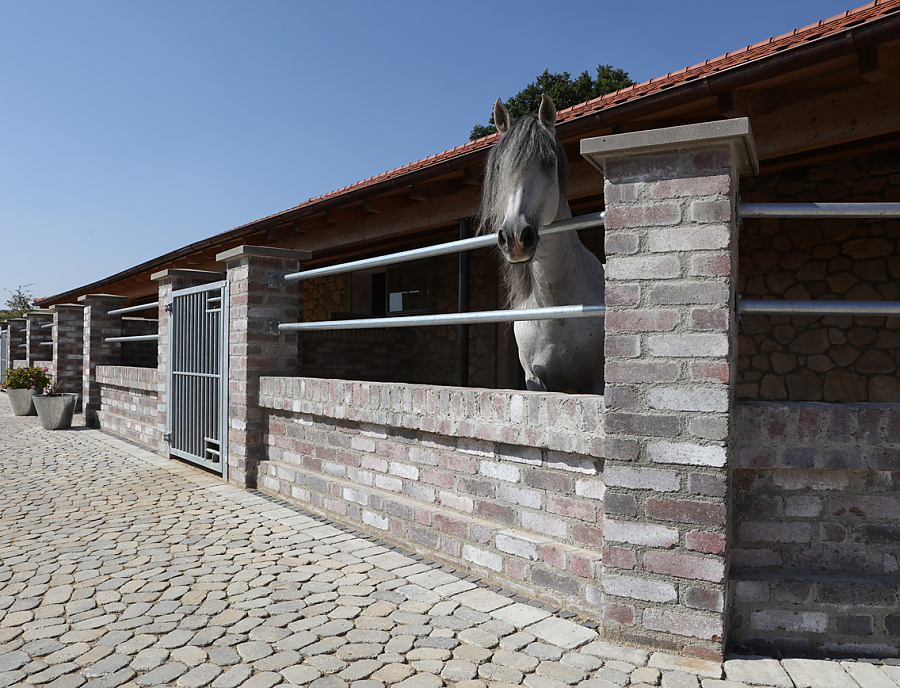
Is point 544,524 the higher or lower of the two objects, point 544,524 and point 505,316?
the lower

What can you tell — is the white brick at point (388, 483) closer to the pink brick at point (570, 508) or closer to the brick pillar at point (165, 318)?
the pink brick at point (570, 508)

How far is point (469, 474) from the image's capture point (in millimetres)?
3219

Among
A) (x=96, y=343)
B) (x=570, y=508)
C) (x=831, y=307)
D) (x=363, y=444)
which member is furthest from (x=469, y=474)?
(x=96, y=343)

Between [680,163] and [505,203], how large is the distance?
0.84 meters

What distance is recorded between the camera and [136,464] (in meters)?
6.25

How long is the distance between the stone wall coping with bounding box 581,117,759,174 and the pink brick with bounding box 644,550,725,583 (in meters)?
1.51

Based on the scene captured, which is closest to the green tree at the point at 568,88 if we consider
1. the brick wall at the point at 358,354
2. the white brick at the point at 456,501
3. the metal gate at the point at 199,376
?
the brick wall at the point at 358,354

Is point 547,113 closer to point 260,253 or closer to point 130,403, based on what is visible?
point 260,253

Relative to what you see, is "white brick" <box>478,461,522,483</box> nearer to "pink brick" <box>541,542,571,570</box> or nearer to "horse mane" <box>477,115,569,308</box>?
"pink brick" <box>541,542,571,570</box>

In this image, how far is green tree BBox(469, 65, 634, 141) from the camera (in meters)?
22.0

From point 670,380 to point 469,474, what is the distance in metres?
1.28

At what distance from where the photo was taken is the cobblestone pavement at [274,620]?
2.12m

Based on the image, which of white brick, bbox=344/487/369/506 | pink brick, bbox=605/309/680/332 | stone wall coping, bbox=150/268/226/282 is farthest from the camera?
stone wall coping, bbox=150/268/226/282

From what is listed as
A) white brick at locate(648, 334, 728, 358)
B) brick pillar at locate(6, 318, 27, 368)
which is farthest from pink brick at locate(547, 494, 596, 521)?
brick pillar at locate(6, 318, 27, 368)
